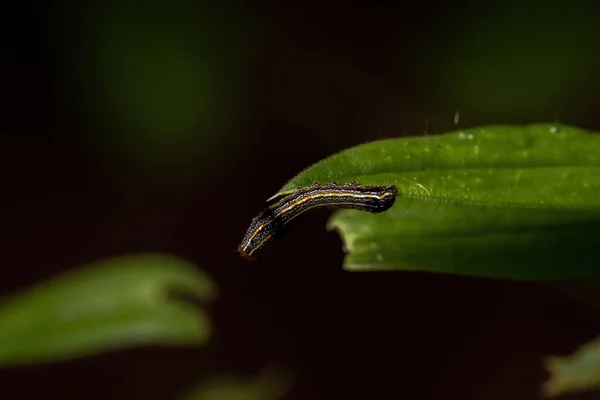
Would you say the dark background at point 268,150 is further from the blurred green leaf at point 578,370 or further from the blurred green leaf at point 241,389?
the blurred green leaf at point 578,370

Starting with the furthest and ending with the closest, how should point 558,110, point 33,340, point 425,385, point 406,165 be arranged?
point 425,385 < point 558,110 < point 33,340 < point 406,165

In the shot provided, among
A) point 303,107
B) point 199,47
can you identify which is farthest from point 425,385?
point 199,47

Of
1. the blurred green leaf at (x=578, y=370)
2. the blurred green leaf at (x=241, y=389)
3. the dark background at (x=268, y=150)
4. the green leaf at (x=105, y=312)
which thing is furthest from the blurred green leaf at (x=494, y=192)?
the dark background at (x=268, y=150)

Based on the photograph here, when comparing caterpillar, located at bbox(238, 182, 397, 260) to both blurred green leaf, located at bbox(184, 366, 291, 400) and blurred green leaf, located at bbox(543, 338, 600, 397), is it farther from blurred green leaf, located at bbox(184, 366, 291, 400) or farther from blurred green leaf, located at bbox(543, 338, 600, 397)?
blurred green leaf, located at bbox(184, 366, 291, 400)

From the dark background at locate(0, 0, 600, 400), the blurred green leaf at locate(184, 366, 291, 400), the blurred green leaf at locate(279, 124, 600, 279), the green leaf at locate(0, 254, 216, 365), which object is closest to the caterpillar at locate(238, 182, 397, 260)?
the blurred green leaf at locate(279, 124, 600, 279)

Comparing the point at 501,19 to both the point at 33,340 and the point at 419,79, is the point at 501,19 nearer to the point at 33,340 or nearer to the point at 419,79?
the point at 419,79

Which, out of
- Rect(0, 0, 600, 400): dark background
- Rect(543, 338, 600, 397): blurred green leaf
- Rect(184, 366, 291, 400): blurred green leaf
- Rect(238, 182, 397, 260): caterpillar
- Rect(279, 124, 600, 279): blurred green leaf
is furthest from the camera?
Rect(0, 0, 600, 400): dark background

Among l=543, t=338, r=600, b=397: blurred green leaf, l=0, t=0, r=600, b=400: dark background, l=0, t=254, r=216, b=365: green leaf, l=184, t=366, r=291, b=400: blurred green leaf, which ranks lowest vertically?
l=543, t=338, r=600, b=397: blurred green leaf

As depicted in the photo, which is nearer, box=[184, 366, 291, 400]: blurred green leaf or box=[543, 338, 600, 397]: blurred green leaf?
box=[543, 338, 600, 397]: blurred green leaf
